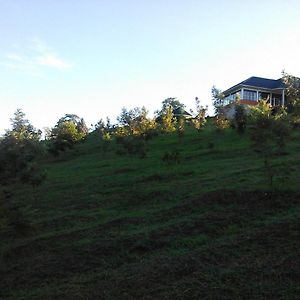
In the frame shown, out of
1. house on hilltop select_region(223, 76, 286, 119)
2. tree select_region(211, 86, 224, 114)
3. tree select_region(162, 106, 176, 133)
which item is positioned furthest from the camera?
house on hilltop select_region(223, 76, 286, 119)

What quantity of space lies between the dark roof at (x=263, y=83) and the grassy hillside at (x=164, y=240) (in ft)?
131

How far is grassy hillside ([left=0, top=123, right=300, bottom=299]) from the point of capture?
8383mm

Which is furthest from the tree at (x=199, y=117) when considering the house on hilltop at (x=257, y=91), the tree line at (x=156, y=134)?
the house on hilltop at (x=257, y=91)

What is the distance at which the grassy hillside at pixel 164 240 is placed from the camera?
838cm

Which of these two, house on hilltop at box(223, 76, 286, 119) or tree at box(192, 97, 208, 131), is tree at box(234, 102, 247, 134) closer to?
tree at box(192, 97, 208, 131)

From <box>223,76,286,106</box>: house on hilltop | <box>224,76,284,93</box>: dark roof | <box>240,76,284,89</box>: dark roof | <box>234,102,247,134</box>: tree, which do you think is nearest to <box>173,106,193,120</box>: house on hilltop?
<box>223,76,286,106</box>: house on hilltop

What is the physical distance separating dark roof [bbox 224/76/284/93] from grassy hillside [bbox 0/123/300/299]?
39903mm

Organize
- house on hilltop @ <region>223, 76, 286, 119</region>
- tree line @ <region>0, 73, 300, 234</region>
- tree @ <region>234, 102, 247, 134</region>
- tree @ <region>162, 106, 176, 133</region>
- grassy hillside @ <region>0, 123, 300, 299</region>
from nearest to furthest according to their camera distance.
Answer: grassy hillside @ <region>0, 123, 300, 299</region> → tree line @ <region>0, 73, 300, 234</region> → tree @ <region>234, 102, 247, 134</region> → tree @ <region>162, 106, 176, 133</region> → house on hilltop @ <region>223, 76, 286, 119</region>

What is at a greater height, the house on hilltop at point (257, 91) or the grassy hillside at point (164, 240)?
the house on hilltop at point (257, 91)

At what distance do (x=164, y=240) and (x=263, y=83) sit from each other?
2157 inches

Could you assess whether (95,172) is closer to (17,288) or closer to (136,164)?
(136,164)

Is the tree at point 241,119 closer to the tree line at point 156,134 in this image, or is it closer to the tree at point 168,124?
the tree line at point 156,134

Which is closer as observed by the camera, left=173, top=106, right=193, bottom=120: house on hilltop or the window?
left=173, top=106, right=193, bottom=120: house on hilltop

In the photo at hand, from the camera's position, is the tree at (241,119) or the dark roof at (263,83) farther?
the dark roof at (263,83)
